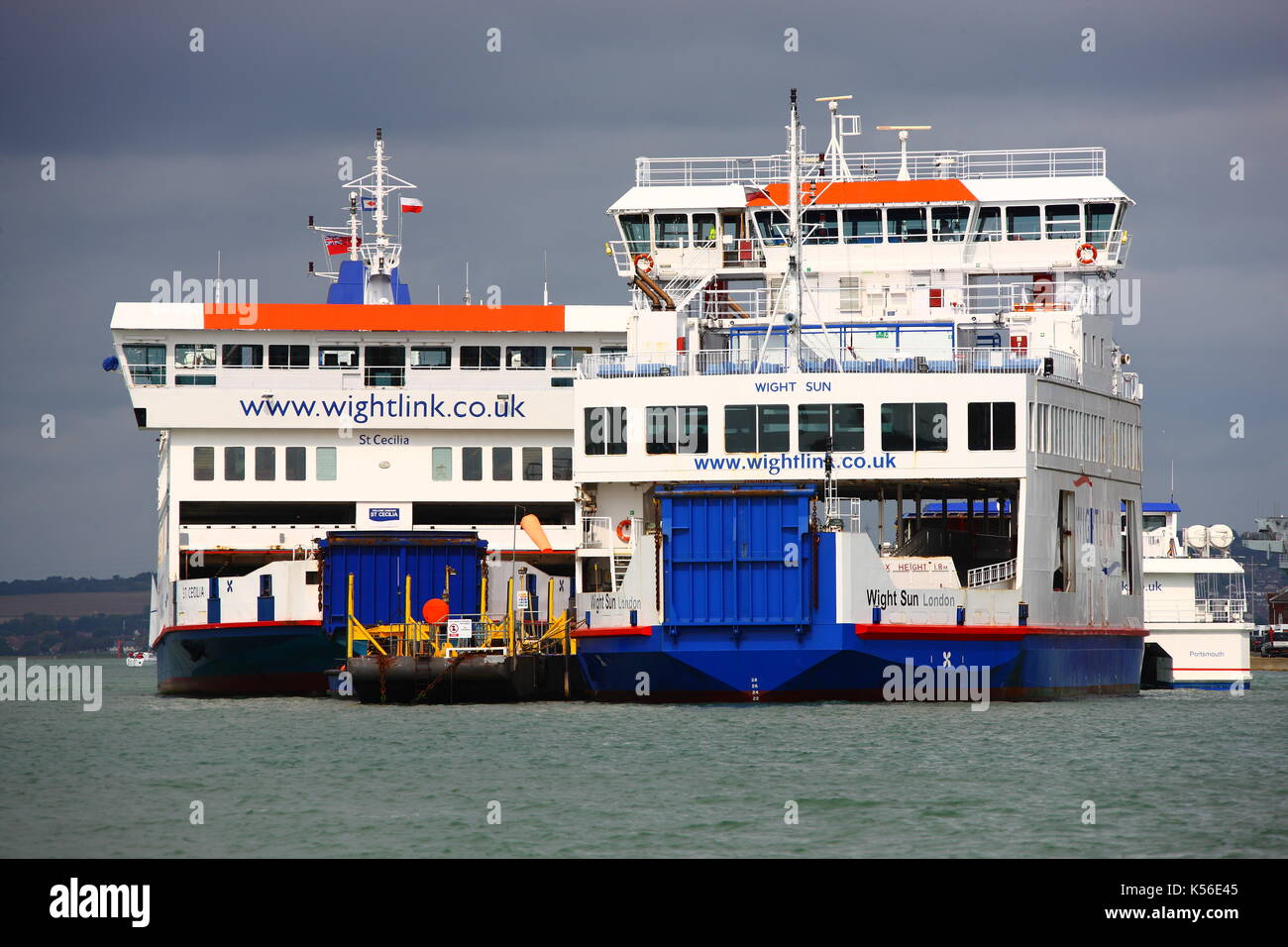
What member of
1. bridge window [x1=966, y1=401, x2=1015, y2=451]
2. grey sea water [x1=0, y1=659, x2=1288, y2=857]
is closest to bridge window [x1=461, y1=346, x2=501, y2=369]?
grey sea water [x1=0, y1=659, x2=1288, y2=857]

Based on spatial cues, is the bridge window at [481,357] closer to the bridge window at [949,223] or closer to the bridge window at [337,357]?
the bridge window at [337,357]

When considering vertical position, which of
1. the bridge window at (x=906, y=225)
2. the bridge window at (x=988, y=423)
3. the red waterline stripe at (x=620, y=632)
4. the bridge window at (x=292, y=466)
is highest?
the bridge window at (x=906, y=225)

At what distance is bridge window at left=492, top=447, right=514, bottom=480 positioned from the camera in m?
50.5

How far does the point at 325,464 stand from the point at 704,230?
437 inches

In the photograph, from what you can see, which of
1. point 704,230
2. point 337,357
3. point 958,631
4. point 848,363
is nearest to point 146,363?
point 337,357

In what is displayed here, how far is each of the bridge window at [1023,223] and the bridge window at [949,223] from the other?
3.44ft

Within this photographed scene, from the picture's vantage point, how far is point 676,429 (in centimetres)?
3969

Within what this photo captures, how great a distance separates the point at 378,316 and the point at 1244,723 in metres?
23.7

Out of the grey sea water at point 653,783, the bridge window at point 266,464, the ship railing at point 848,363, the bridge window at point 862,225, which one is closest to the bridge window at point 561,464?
the bridge window at point 266,464

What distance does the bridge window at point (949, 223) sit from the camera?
46.8 meters

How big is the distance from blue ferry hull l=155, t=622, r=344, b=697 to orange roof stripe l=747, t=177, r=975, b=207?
14.5m

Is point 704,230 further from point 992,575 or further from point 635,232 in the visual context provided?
point 992,575

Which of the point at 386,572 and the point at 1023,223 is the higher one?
the point at 1023,223
